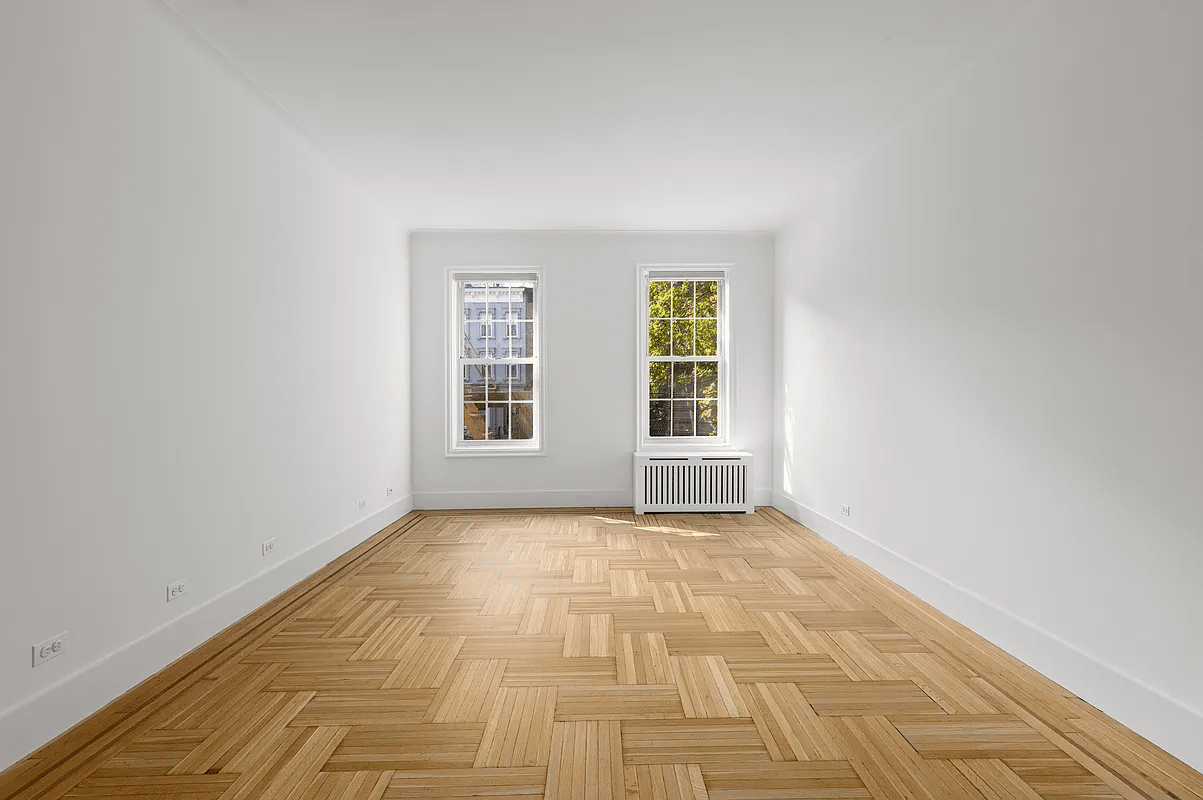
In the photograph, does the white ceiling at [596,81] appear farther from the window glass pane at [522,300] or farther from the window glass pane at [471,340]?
the window glass pane at [471,340]

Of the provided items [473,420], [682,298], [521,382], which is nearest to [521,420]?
[521,382]

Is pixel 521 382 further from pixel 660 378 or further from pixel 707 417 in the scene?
pixel 707 417

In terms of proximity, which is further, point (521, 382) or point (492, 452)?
point (521, 382)

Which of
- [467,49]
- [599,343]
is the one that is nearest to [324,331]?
[467,49]

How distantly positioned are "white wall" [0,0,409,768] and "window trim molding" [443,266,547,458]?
2.35 meters

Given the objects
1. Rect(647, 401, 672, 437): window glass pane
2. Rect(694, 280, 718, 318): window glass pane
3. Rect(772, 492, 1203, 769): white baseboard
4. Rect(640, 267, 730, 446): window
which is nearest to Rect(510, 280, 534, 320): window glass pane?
Rect(640, 267, 730, 446): window

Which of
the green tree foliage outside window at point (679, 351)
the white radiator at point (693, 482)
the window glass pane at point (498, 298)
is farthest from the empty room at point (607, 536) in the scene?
the green tree foliage outside window at point (679, 351)

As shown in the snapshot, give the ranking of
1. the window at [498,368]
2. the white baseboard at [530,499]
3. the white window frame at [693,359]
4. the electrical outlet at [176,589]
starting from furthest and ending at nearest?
1. the window at [498,368]
2. the white window frame at [693,359]
3. the white baseboard at [530,499]
4. the electrical outlet at [176,589]

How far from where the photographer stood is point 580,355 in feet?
22.3

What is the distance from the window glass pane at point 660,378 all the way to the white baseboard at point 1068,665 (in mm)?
3141

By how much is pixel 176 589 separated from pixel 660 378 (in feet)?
16.2

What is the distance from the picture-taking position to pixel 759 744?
7.09 feet

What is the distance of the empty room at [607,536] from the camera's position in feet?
6.95

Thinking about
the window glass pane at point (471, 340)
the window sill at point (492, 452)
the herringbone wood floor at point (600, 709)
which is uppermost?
the window glass pane at point (471, 340)
